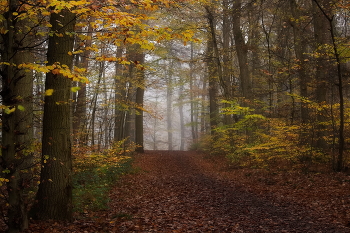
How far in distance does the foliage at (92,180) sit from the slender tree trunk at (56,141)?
43.5 inches

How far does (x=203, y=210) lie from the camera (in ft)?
22.3

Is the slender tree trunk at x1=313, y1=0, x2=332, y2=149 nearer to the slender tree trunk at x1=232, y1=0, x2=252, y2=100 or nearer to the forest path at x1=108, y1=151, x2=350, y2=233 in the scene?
the slender tree trunk at x1=232, y1=0, x2=252, y2=100

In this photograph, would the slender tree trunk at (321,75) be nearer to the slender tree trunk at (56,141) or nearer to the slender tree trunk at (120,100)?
the slender tree trunk at (120,100)

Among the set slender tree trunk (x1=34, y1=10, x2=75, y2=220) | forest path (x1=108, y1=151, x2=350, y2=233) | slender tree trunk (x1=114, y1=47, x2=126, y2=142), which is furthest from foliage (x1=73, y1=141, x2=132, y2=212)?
slender tree trunk (x1=114, y1=47, x2=126, y2=142)

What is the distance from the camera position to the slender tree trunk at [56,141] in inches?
207

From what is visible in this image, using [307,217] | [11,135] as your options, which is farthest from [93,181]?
[307,217]

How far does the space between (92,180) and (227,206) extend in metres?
4.88

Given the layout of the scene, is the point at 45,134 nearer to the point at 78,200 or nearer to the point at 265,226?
the point at 78,200

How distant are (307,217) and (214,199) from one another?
2617 mm

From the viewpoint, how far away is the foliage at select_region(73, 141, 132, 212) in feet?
23.1

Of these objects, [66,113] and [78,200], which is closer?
[66,113]

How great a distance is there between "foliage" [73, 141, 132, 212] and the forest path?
44 cm

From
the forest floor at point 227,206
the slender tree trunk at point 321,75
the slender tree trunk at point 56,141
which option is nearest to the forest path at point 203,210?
the forest floor at point 227,206

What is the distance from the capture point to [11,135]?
418 cm
